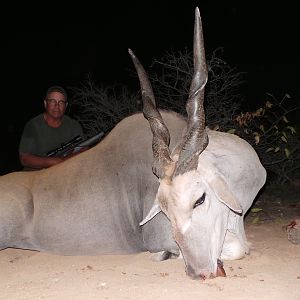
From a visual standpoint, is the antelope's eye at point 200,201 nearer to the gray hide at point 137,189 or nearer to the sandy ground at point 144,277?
the gray hide at point 137,189

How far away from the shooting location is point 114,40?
21.6 metres

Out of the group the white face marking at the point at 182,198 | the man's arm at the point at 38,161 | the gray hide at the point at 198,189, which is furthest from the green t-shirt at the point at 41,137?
the white face marking at the point at 182,198

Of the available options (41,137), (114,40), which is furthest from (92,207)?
(114,40)

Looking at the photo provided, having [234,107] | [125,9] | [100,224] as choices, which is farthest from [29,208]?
[125,9]

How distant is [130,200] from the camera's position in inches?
139

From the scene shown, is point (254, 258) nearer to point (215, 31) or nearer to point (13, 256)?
point (13, 256)

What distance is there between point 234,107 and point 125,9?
55.6 ft

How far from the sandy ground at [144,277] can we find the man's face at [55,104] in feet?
5.58

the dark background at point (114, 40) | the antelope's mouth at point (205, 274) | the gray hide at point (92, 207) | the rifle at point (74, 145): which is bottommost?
the antelope's mouth at point (205, 274)

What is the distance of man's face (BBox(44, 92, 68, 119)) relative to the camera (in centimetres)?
501

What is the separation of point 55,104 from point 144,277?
2.48 metres

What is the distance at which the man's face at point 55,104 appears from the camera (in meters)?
5.01

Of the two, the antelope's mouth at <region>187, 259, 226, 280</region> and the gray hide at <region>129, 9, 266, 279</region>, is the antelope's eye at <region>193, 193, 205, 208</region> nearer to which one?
the gray hide at <region>129, 9, 266, 279</region>

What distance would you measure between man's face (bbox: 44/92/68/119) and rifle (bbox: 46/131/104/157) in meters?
0.40
